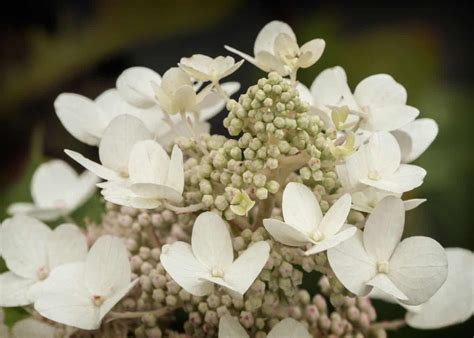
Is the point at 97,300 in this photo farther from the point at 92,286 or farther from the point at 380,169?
the point at 380,169

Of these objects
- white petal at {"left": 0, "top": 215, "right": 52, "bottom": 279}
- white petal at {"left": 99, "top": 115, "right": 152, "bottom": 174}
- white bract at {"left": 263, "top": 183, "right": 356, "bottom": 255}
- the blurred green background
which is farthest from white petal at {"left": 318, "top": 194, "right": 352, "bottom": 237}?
the blurred green background

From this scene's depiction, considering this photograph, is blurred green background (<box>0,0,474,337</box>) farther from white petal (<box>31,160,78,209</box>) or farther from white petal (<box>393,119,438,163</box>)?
white petal (<box>393,119,438,163</box>)

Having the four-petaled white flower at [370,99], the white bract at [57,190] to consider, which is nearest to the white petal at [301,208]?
the four-petaled white flower at [370,99]

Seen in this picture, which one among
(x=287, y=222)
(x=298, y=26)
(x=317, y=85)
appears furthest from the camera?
(x=298, y=26)

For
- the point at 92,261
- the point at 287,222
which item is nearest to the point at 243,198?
the point at 287,222

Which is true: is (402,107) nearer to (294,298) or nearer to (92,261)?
(294,298)

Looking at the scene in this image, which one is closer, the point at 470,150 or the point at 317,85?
the point at 317,85

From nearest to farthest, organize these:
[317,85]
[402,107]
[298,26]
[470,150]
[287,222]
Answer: [287,222] < [402,107] < [317,85] < [470,150] < [298,26]
